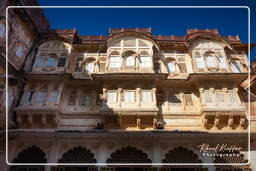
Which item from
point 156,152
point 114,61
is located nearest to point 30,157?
point 156,152

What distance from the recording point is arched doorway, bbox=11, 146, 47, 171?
12273 mm

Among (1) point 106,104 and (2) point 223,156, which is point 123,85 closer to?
(1) point 106,104

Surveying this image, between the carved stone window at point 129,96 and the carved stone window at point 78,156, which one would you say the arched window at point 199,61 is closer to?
the carved stone window at point 129,96

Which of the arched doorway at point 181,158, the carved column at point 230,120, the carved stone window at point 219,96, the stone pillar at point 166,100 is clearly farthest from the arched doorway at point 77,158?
the carved stone window at point 219,96

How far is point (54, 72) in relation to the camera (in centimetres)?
1486

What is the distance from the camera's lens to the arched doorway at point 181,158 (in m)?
11.9

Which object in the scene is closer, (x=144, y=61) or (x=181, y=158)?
(x=181, y=158)

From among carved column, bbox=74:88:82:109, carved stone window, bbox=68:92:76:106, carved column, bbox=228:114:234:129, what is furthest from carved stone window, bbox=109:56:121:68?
carved column, bbox=228:114:234:129

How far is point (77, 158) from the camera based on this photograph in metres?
12.5

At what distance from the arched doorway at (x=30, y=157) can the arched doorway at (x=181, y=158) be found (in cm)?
752

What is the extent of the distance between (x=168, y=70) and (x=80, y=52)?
23.8 ft

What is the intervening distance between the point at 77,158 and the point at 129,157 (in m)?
3.18

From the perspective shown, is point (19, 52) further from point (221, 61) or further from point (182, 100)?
point (221, 61)

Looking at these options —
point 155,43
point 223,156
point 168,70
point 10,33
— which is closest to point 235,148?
point 223,156
